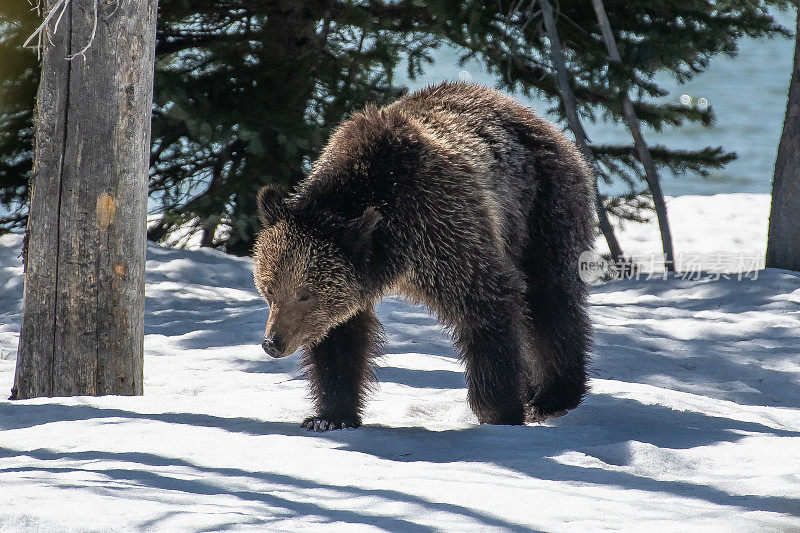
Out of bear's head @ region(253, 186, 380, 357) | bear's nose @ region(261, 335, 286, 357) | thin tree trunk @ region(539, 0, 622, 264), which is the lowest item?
bear's nose @ region(261, 335, 286, 357)

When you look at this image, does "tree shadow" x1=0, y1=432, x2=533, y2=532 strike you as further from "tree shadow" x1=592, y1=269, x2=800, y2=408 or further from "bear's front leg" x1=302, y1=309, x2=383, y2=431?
"tree shadow" x1=592, y1=269, x2=800, y2=408

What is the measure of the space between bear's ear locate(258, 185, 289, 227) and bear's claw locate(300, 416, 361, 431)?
3.66ft

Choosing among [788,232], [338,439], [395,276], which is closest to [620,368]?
[395,276]

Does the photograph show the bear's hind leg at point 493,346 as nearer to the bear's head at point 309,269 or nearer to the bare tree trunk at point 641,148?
the bear's head at point 309,269

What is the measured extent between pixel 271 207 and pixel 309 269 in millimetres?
441

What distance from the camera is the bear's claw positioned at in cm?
482

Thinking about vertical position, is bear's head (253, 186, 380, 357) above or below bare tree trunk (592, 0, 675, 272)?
below

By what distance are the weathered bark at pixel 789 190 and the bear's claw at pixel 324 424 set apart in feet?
21.6

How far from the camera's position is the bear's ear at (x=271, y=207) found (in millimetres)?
4840

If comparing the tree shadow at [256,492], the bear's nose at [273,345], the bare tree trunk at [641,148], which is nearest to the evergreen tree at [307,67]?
the bare tree trunk at [641,148]

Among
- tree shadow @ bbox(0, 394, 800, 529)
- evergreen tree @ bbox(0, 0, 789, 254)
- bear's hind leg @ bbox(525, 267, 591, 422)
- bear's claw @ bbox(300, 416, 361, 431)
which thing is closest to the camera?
tree shadow @ bbox(0, 394, 800, 529)

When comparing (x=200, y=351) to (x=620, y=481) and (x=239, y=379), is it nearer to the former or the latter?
(x=239, y=379)

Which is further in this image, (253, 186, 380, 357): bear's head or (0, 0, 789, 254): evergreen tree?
(0, 0, 789, 254): evergreen tree

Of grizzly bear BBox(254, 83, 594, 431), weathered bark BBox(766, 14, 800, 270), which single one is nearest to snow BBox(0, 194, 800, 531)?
grizzly bear BBox(254, 83, 594, 431)
